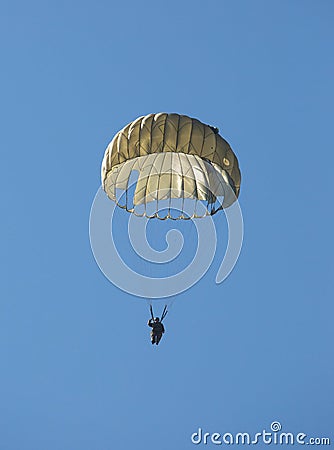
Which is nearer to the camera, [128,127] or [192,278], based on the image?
[128,127]

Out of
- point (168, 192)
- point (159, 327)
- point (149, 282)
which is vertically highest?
point (168, 192)

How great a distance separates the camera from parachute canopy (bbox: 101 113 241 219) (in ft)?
102

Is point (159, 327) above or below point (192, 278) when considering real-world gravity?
below

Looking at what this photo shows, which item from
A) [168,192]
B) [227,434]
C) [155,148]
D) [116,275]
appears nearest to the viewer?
[155,148]

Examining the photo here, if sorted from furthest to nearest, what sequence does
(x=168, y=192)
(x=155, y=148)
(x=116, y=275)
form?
(x=116, y=275) → (x=168, y=192) → (x=155, y=148)

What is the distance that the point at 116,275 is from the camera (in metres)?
36.7

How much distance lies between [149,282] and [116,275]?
9.70 ft

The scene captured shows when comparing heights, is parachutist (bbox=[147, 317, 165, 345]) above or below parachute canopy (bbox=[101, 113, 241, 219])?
below

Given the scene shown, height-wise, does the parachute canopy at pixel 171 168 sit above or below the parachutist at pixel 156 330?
above

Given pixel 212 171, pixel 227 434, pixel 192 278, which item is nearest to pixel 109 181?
pixel 212 171

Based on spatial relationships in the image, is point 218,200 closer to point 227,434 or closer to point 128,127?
point 128,127

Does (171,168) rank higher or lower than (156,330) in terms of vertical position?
higher

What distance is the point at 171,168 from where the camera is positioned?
33500 mm

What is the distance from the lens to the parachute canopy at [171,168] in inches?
1229
